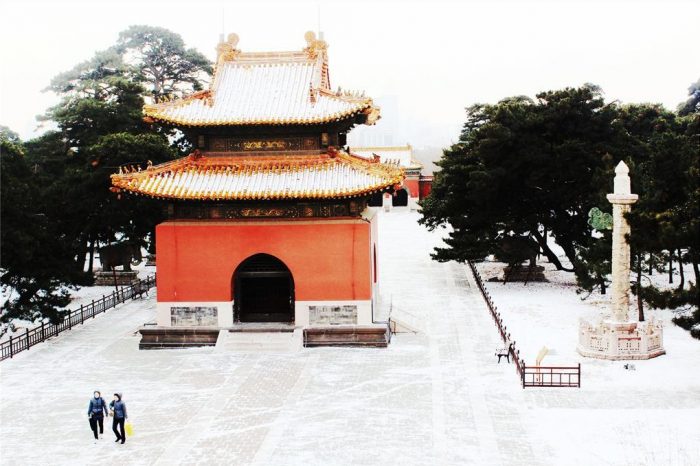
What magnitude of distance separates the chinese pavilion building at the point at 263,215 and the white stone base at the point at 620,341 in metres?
5.88

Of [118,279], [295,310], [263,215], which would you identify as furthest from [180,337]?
[118,279]

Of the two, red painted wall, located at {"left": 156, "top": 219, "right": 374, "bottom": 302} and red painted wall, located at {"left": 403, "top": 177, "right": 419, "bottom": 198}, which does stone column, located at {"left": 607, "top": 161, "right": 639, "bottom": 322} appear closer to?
red painted wall, located at {"left": 156, "top": 219, "right": 374, "bottom": 302}

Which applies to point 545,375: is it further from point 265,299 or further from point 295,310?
point 265,299

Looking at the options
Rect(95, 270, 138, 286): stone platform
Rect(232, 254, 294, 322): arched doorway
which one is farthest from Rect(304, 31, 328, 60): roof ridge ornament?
Rect(95, 270, 138, 286): stone platform

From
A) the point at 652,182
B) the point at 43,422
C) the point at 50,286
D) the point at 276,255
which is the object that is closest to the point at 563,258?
the point at 652,182

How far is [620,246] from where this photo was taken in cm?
2141

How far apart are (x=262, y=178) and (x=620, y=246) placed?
10.4 m

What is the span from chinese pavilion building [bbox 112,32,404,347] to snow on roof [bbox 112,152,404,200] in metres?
0.03

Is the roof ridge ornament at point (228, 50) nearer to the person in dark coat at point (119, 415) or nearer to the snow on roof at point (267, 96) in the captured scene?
the snow on roof at point (267, 96)

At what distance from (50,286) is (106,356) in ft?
15.3

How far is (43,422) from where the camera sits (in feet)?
55.3

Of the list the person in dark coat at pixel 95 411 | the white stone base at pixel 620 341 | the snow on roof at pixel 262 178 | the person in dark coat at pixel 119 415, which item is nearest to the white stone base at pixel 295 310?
→ the snow on roof at pixel 262 178

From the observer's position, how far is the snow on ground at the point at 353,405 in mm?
14797

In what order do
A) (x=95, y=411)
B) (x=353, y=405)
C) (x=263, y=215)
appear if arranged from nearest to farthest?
(x=95, y=411) → (x=353, y=405) → (x=263, y=215)
